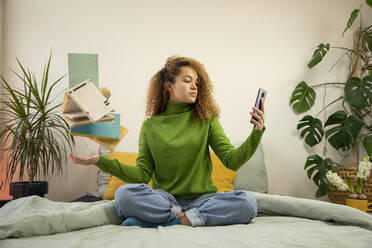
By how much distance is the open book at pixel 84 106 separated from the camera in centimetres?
147

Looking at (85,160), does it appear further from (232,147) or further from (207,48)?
(207,48)

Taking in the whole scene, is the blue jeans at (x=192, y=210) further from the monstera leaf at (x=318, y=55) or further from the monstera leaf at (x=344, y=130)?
the monstera leaf at (x=318, y=55)

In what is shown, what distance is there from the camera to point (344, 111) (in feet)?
9.18

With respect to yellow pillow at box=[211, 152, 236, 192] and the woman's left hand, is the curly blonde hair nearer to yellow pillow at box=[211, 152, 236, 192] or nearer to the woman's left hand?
the woman's left hand

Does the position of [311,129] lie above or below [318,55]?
below

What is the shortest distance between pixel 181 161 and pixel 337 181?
1.32 metres

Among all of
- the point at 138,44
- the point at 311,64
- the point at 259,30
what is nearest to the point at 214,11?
the point at 259,30

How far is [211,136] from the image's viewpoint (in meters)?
1.76

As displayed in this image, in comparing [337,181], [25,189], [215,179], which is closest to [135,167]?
[215,179]

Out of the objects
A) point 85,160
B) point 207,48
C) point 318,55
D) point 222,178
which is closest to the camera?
point 85,160

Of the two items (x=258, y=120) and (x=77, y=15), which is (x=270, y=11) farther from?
(x=258, y=120)

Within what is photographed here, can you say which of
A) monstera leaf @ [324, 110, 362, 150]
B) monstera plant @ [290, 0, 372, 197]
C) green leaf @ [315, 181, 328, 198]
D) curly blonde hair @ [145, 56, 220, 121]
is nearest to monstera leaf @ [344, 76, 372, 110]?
monstera plant @ [290, 0, 372, 197]

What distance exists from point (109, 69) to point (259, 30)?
1.32 meters

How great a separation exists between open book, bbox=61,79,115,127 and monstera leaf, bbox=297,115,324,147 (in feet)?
5.82
